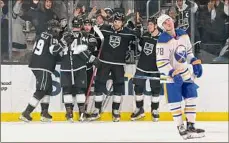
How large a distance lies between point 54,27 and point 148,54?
1238mm

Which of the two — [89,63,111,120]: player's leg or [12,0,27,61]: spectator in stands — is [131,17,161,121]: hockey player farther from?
[12,0,27,61]: spectator in stands

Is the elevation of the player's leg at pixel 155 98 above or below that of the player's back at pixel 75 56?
below

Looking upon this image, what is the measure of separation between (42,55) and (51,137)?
190 cm

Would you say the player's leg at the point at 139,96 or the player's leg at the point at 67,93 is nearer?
the player's leg at the point at 67,93

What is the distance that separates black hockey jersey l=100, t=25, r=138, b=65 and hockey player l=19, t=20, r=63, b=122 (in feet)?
1.94

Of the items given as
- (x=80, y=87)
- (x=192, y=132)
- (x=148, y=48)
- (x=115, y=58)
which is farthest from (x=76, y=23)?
(x=192, y=132)

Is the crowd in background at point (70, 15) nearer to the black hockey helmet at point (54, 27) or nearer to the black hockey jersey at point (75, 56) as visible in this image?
the black hockey helmet at point (54, 27)

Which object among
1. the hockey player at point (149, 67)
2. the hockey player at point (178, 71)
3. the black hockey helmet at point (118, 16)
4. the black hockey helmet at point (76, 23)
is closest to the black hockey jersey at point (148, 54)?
the hockey player at point (149, 67)

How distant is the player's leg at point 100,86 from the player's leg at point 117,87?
0.10m

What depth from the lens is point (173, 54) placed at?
5590 millimetres

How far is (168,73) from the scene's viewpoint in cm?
549

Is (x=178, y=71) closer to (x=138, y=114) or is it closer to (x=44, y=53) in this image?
(x=138, y=114)

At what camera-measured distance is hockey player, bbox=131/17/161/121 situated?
7.59 metres

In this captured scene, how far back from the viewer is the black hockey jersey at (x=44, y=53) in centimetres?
743
